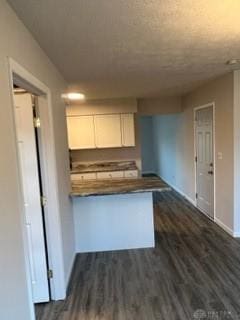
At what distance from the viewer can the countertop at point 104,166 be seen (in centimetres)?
557

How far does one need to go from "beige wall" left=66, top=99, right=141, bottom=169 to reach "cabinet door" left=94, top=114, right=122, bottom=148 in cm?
14

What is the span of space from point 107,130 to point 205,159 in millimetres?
2088

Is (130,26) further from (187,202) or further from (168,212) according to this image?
(187,202)

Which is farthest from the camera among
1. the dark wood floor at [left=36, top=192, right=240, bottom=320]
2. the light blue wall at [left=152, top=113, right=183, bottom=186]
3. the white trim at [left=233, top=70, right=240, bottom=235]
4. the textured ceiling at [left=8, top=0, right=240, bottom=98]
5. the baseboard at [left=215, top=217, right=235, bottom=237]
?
the light blue wall at [left=152, top=113, right=183, bottom=186]

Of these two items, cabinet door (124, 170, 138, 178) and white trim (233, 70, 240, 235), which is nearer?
white trim (233, 70, 240, 235)

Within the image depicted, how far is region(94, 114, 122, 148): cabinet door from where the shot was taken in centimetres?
555

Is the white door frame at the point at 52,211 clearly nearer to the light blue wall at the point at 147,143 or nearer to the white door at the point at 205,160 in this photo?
the white door at the point at 205,160

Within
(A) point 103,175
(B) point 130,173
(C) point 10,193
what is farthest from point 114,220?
(C) point 10,193

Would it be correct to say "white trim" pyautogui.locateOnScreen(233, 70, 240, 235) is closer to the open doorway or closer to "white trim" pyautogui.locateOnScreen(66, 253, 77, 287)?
the open doorway

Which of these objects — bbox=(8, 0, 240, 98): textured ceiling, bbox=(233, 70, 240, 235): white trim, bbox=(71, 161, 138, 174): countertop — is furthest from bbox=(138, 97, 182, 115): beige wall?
bbox=(233, 70, 240, 235): white trim

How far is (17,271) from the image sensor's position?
4.81 ft

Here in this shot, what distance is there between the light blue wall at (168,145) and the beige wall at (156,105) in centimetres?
44

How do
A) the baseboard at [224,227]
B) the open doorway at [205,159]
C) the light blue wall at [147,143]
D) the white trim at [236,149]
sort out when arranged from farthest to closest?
the light blue wall at [147,143] → the open doorway at [205,159] → the baseboard at [224,227] → the white trim at [236,149]

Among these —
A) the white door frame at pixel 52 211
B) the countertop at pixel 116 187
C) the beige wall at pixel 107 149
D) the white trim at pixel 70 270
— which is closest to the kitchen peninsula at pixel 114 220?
the countertop at pixel 116 187
